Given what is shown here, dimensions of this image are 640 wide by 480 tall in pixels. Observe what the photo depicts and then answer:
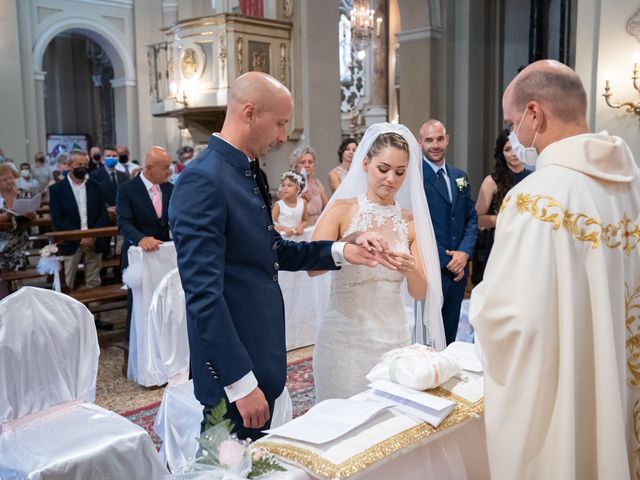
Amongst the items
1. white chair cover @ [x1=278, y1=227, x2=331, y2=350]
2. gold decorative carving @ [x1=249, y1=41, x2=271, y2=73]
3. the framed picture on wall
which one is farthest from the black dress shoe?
the framed picture on wall

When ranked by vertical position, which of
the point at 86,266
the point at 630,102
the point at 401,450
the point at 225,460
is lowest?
the point at 86,266

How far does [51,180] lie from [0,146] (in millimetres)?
2006

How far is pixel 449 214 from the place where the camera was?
4480mm

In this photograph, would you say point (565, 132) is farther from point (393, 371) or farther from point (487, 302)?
point (393, 371)

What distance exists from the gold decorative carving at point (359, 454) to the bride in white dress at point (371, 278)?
1.08 metres

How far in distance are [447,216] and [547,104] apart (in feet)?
8.34

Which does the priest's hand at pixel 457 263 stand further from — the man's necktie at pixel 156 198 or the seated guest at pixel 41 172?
the seated guest at pixel 41 172

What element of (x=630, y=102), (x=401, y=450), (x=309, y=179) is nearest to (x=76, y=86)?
(x=309, y=179)

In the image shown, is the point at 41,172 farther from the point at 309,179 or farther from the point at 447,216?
the point at 447,216

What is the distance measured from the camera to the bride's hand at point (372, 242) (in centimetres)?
275

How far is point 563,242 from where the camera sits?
5.96 feet

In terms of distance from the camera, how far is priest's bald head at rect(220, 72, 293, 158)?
2217 millimetres

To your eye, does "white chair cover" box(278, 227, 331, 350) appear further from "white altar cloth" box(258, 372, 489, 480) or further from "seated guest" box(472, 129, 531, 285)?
"white altar cloth" box(258, 372, 489, 480)

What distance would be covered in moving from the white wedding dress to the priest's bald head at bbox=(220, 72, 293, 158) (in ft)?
3.29
